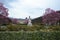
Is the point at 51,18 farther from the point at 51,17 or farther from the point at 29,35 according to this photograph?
the point at 29,35

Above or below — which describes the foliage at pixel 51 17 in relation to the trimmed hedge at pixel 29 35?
above

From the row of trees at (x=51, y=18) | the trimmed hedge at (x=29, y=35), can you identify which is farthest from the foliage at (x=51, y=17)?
the trimmed hedge at (x=29, y=35)

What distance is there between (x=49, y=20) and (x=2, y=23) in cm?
1110

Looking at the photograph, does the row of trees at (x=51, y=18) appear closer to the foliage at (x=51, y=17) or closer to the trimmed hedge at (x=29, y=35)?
the foliage at (x=51, y=17)

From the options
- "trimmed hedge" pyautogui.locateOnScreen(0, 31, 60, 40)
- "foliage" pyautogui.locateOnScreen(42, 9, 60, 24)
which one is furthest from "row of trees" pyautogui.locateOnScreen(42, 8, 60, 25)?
"trimmed hedge" pyautogui.locateOnScreen(0, 31, 60, 40)

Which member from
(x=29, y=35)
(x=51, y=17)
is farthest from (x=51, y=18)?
(x=29, y=35)

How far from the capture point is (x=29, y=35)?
16000mm

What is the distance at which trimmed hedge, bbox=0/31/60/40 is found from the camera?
15586 mm

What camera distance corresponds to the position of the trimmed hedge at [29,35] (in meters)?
15.6

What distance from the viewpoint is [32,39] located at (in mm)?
16109

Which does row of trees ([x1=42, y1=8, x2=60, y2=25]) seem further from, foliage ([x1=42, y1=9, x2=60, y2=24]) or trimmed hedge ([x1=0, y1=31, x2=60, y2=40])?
trimmed hedge ([x1=0, y1=31, x2=60, y2=40])

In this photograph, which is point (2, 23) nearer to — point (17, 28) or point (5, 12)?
point (5, 12)

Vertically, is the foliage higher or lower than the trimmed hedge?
higher

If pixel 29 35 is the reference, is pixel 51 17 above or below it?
above
